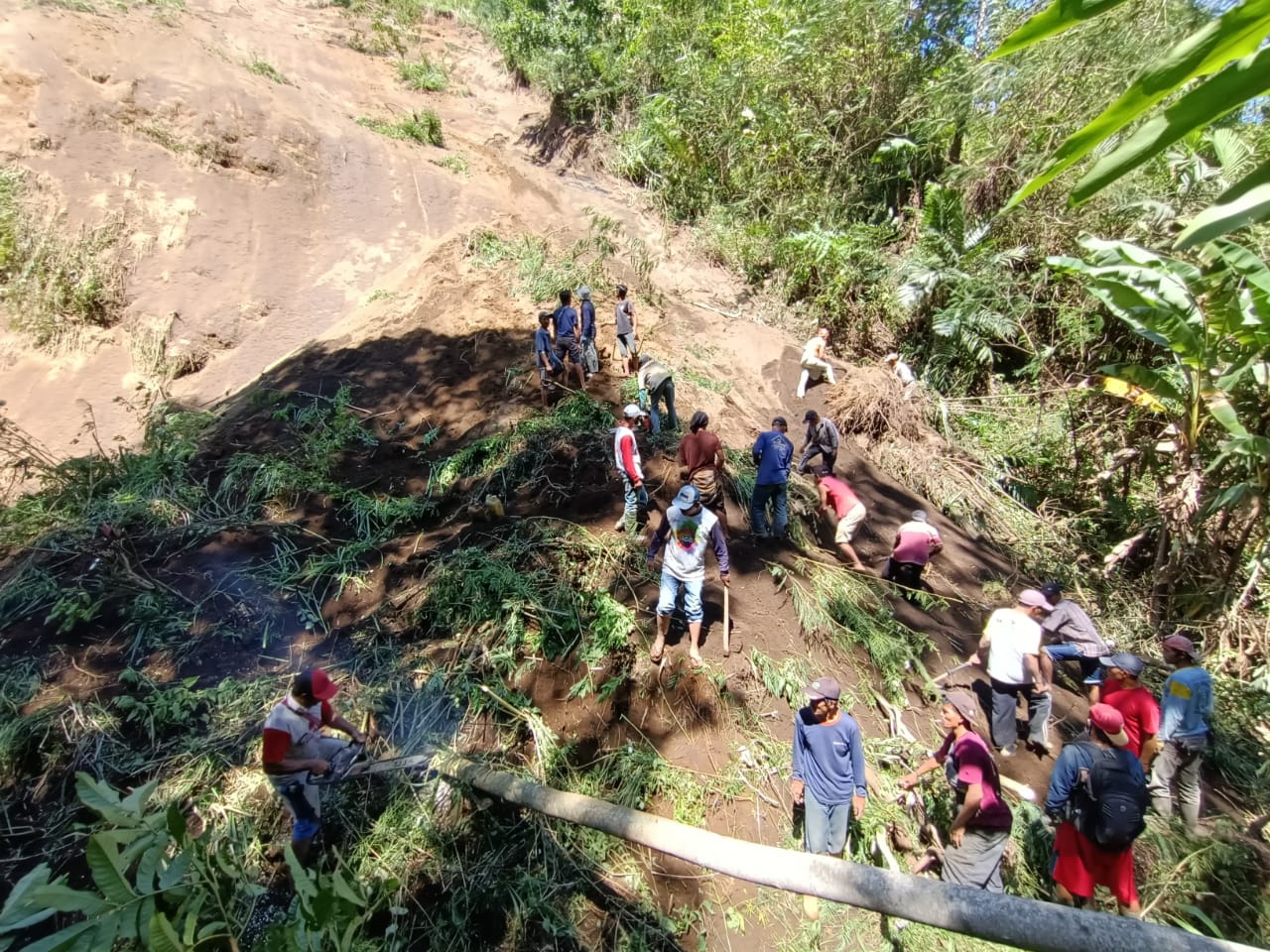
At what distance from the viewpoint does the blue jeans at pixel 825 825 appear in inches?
161

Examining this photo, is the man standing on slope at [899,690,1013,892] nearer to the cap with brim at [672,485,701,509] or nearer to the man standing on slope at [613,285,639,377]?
the cap with brim at [672,485,701,509]

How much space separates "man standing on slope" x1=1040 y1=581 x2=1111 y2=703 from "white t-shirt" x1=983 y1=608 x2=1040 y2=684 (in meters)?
0.72

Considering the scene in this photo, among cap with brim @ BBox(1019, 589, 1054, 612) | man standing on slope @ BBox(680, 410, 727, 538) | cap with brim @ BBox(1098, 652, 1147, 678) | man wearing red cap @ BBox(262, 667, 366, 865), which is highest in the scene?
man standing on slope @ BBox(680, 410, 727, 538)

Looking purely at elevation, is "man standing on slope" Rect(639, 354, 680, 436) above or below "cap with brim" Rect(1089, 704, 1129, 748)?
above

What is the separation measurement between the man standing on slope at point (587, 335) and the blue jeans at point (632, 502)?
301cm

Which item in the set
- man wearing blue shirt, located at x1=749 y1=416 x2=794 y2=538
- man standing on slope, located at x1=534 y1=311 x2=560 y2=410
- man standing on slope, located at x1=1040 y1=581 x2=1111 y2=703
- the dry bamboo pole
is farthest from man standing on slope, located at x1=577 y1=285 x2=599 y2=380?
the dry bamboo pole

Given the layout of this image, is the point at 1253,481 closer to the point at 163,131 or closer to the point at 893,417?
the point at 893,417

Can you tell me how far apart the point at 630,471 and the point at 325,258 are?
1108cm

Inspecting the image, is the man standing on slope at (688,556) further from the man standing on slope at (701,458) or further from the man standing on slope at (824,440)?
the man standing on slope at (824,440)

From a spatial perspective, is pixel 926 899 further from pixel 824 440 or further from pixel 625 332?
pixel 625 332

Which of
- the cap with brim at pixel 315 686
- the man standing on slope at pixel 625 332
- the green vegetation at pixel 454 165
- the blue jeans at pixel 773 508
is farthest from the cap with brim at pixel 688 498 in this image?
the green vegetation at pixel 454 165

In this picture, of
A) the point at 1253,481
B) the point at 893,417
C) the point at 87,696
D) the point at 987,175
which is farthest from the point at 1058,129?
the point at 87,696

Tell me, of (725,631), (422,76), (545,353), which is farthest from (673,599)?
(422,76)

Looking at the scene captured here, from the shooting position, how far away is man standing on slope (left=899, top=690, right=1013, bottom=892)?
3.87m
